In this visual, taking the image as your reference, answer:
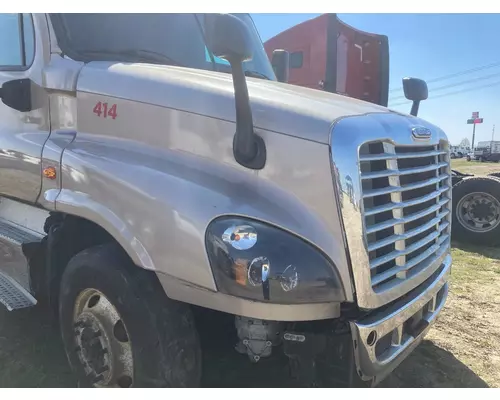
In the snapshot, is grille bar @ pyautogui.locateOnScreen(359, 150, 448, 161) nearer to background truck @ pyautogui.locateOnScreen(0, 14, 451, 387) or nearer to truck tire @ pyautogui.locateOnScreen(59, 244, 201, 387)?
background truck @ pyautogui.locateOnScreen(0, 14, 451, 387)

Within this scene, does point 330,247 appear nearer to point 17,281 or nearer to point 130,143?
point 130,143

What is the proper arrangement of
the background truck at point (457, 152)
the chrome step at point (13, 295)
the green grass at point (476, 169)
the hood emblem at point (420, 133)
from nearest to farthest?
the hood emblem at point (420, 133) → the chrome step at point (13, 295) → the background truck at point (457, 152) → the green grass at point (476, 169)

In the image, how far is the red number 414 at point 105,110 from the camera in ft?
9.62

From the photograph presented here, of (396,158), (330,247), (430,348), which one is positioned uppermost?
(396,158)

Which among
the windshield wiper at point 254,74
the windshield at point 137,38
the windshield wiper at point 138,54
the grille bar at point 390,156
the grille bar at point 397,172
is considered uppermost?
the windshield at point 137,38

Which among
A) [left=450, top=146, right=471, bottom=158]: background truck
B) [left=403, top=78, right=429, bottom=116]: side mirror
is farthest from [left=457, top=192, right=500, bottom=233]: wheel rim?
[left=403, top=78, right=429, bottom=116]: side mirror

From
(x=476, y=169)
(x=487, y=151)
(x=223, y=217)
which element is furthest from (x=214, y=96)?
(x=487, y=151)

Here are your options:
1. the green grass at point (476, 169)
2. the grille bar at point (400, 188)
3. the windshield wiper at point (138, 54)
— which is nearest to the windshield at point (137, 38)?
the windshield wiper at point (138, 54)

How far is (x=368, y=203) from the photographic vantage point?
2439 mm

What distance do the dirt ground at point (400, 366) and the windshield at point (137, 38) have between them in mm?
1985

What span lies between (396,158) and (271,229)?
2.56 feet

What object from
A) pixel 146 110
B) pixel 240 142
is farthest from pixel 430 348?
pixel 146 110

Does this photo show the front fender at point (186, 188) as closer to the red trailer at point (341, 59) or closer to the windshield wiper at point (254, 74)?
the windshield wiper at point (254, 74)

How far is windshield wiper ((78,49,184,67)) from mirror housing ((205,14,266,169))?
112 cm
